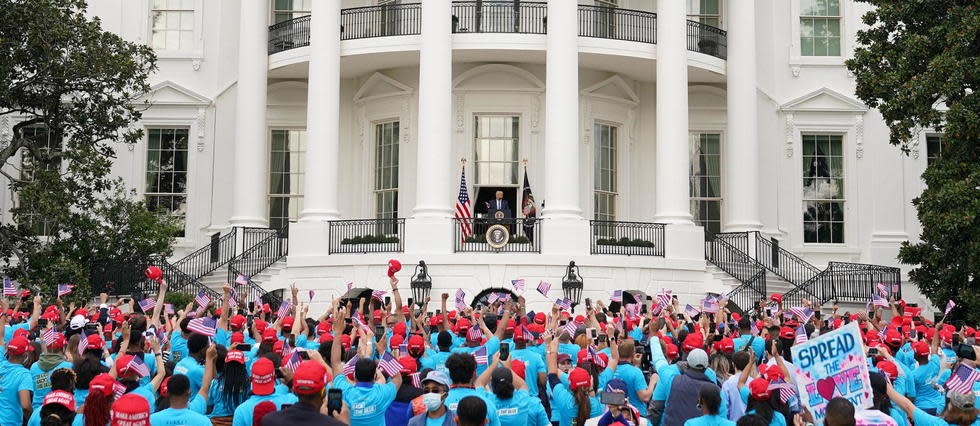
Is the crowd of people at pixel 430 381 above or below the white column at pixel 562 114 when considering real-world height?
below

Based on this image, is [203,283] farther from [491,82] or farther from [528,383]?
[528,383]

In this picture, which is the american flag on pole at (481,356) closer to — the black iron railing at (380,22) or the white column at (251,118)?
the white column at (251,118)

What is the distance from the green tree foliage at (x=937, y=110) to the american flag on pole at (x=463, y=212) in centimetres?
932

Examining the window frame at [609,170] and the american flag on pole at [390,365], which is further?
the window frame at [609,170]

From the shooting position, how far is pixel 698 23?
31453mm

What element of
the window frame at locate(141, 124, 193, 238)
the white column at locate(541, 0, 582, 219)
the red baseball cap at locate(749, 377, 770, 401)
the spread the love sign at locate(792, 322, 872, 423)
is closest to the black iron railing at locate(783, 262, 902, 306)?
the white column at locate(541, 0, 582, 219)

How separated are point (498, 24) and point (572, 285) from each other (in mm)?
8068

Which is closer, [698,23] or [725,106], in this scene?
[698,23]

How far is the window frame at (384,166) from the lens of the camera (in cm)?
3259

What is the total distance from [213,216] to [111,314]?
59.6ft

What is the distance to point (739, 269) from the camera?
96.3 feet

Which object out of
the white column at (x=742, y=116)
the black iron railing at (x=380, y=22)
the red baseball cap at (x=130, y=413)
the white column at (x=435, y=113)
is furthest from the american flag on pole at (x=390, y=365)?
the white column at (x=742, y=116)

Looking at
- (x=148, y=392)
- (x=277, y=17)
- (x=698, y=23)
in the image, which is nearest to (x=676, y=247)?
(x=698, y=23)

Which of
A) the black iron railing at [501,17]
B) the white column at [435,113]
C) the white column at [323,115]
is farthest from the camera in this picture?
the black iron railing at [501,17]
